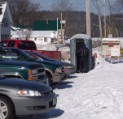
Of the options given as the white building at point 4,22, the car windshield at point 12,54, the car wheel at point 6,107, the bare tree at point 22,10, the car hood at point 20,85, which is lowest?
the car wheel at point 6,107

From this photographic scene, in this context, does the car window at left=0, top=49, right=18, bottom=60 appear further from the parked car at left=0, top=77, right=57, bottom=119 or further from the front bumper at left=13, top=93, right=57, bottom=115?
the front bumper at left=13, top=93, right=57, bottom=115

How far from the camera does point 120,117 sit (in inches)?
398

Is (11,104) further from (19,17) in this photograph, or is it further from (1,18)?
(19,17)

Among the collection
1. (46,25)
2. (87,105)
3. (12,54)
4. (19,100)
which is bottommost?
(87,105)

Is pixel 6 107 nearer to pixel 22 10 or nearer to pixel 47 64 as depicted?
pixel 47 64

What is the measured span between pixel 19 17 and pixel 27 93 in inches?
4006

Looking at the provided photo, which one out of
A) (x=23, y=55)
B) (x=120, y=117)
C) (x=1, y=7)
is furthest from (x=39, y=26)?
(x=120, y=117)

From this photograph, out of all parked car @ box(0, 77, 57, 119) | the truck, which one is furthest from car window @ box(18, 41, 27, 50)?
parked car @ box(0, 77, 57, 119)

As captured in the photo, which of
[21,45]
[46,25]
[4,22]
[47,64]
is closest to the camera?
[47,64]

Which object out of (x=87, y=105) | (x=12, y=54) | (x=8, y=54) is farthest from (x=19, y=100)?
(x=12, y=54)

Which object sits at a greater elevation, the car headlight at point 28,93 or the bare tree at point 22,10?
the bare tree at point 22,10

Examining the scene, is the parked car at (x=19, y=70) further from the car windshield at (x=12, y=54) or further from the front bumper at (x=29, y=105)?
the car windshield at (x=12, y=54)

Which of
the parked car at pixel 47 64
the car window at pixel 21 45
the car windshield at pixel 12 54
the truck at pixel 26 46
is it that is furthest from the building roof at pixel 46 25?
the car windshield at pixel 12 54

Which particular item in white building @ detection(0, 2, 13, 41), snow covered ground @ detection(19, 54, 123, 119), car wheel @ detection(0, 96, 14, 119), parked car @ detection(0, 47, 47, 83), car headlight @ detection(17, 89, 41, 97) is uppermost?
white building @ detection(0, 2, 13, 41)
